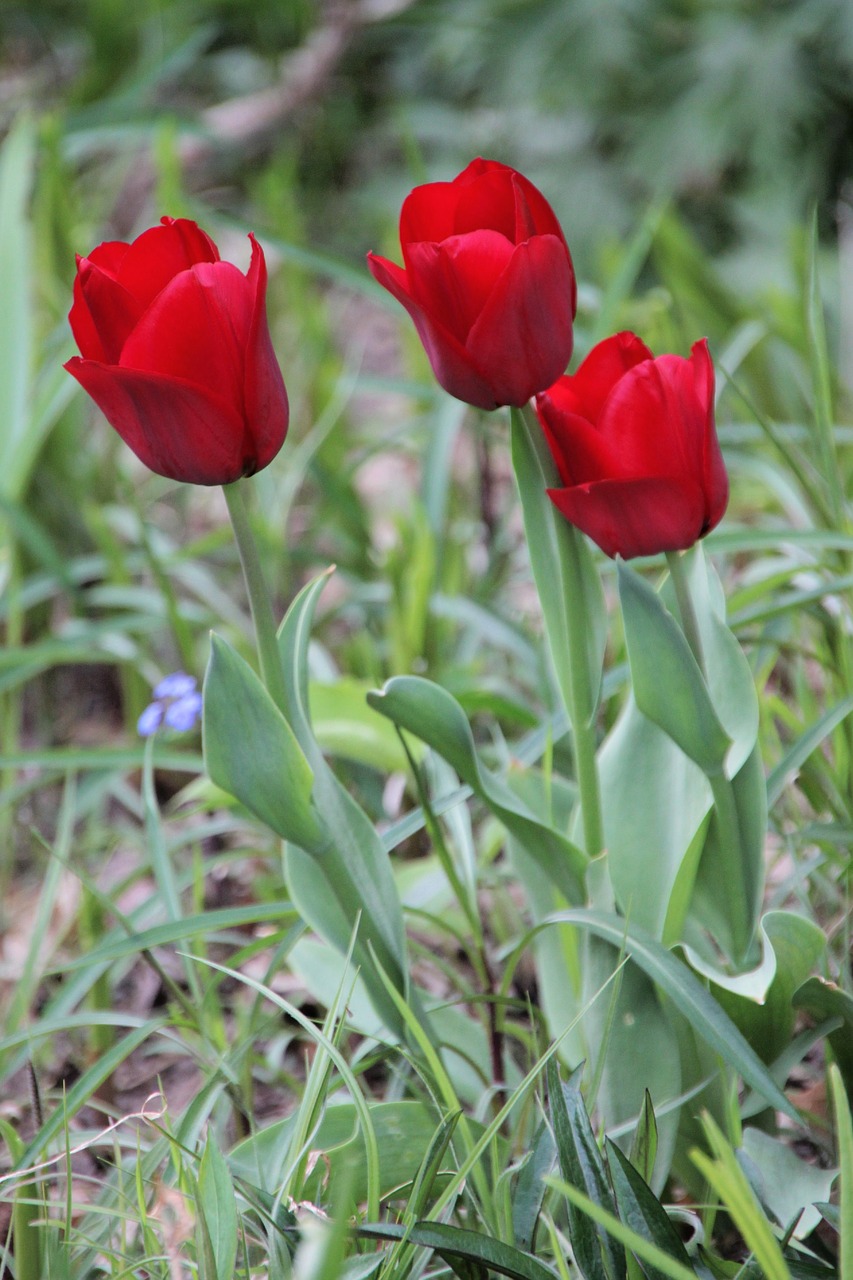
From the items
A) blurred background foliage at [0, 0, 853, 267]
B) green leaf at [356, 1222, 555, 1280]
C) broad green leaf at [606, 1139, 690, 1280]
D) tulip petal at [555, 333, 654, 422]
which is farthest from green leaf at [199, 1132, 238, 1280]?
blurred background foliage at [0, 0, 853, 267]

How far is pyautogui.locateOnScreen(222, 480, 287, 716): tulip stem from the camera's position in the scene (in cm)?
54

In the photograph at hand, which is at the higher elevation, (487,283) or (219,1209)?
(487,283)

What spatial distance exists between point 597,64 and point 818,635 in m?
1.76

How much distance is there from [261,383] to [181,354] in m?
0.04

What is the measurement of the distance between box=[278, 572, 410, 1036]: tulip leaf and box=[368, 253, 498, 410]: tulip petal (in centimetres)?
13

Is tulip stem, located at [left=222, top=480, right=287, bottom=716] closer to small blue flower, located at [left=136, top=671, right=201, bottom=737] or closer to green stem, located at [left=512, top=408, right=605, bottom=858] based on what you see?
green stem, located at [left=512, top=408, right=605, bottom=858]

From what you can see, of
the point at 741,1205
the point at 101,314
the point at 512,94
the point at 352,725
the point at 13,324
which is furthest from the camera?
the point at 512,94

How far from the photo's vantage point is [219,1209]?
1.71 ft

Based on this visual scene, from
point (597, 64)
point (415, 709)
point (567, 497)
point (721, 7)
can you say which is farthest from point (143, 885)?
point (721, 7)

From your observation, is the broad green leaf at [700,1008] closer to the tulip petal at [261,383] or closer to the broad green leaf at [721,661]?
the broad green leaf at [721,661]

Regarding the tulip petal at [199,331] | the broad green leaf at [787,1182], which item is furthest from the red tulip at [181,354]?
the broad green leaf at [787,1182]

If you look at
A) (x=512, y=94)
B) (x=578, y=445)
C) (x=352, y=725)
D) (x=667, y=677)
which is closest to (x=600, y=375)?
(x=578, y=445)

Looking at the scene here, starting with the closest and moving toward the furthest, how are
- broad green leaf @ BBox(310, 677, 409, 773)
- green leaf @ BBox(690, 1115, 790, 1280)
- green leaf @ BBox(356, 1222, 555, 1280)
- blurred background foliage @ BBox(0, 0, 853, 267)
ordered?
green leaf @ BBox(690, 1115, 790, 1280), green leaf @ BBox(356, 1222, 555, 1280), broad green leaf @ BBox(310, 677, 409, 773), blurred background foliage @ BBox(0, 0, 853, 267)

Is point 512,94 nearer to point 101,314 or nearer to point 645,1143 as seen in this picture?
point 101,314
